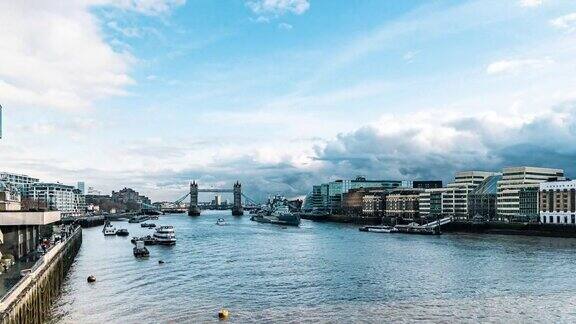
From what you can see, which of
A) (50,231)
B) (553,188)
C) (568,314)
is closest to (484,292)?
(568,314)

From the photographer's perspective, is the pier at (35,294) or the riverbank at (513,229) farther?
the riverbank at (513,229)

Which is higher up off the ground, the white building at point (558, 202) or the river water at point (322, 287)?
the white building at point (558, 202)

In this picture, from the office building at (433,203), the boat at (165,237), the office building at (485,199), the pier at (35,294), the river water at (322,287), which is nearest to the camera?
the pier at (35,294)

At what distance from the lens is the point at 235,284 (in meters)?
51.1

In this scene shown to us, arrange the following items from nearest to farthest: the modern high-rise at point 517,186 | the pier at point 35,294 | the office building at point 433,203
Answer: the pier at point 35,294, the modern high-rise at point 517,186, the office building at point 433,203

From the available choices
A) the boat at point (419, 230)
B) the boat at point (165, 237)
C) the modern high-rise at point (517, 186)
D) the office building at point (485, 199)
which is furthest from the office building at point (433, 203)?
the boat at point (165, 237)

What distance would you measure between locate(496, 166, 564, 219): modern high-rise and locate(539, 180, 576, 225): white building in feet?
28.8

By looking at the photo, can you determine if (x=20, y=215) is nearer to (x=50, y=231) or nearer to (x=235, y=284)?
(x=235, y=284)

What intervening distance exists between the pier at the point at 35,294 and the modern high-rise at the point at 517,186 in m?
132

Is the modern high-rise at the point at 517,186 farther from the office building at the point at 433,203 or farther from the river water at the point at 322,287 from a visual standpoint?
the river water at the point at 322,287

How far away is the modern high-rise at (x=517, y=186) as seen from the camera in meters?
152

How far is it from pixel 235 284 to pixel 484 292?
21.0m

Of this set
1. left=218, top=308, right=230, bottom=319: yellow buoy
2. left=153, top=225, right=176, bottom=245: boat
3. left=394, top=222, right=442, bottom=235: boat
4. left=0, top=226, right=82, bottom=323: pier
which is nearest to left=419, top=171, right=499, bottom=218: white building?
left=394, top=222, right=442, bottom=235: boat

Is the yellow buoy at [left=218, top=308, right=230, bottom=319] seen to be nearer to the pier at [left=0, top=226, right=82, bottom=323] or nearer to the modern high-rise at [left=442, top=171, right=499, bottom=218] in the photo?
the pier at [left=0, top=226, right=82, bottom=323]
